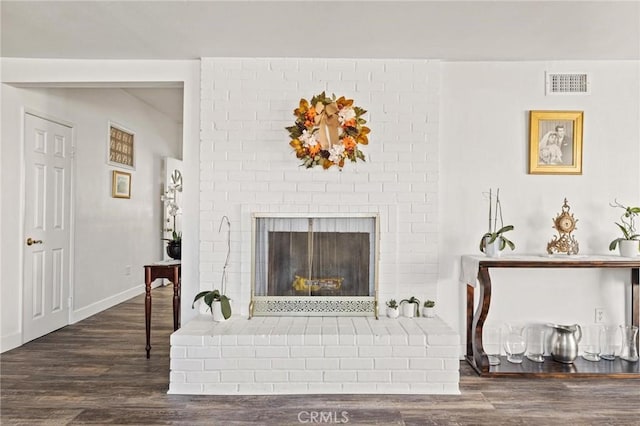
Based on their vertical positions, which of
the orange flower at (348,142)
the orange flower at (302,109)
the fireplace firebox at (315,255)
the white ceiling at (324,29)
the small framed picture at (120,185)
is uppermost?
the white ceiling at (324,29)

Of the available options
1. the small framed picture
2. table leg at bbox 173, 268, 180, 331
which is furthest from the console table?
the small framed picture

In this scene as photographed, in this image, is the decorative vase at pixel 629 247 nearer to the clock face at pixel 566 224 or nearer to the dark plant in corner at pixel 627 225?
the dark plant in corner at pixel 627 225

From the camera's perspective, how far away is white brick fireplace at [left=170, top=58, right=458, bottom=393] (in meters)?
3.48

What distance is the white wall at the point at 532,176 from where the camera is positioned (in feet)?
11.7

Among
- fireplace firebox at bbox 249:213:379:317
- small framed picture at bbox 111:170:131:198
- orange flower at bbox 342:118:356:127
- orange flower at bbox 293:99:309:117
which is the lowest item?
fireplace firebox at bbox 249:213:379:317

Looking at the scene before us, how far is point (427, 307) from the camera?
3400 mm

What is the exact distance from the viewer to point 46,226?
4.16 m

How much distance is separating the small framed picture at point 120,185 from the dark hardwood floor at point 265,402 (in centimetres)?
246

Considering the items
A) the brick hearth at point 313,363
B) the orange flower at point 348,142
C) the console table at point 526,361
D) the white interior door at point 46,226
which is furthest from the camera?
the white interior door at point 46,226

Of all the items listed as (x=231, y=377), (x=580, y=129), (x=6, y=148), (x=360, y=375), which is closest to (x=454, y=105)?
(x=580, y=129)

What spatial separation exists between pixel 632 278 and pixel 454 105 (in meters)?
1.93

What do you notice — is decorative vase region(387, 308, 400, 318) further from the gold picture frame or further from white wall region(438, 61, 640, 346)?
the gold picture frame

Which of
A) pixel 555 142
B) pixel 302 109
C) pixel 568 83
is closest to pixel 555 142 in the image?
pixel 555 142

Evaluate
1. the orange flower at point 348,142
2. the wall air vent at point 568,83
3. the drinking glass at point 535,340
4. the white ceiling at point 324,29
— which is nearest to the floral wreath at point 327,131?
the orange flower at point 348,142
